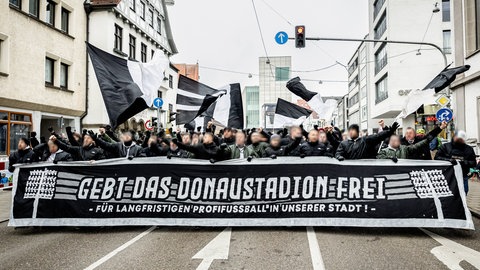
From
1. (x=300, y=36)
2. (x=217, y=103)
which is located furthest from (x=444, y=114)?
(x=217, y=103)

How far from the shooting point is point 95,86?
2223cm

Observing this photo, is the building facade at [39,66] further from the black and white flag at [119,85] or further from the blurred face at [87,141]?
the black and white flag at [119,85]

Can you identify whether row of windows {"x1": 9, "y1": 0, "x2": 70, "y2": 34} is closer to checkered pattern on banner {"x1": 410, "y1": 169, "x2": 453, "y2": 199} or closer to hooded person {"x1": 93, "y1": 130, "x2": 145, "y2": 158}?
hooded person {"x1": 93, "y1": 130, "x2": 145, "y2": 158}

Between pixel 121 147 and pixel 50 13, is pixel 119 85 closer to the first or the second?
pixel 121 147

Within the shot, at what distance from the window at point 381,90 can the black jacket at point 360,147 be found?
99.6 ft

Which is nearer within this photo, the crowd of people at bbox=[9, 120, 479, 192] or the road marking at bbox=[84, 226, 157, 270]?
the road marking at bbox=[84, 226, 157, 270]

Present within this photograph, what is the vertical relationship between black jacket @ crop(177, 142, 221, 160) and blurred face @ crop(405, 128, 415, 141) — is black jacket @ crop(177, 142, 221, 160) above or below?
below

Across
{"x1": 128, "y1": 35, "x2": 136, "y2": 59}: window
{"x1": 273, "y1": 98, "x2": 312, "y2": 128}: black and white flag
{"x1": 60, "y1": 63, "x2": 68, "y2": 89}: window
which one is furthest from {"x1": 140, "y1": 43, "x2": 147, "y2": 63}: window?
{"x1": 273, "y1": 98, "x2": 312, "y2": 128}: black and white flag

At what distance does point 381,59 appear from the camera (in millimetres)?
37188

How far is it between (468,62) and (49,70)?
65.8 ft

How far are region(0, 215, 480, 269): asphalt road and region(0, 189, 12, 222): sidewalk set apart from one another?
5.54 ft

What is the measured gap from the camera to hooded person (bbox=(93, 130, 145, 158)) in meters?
7.73

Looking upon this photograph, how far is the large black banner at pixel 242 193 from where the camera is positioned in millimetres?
6016

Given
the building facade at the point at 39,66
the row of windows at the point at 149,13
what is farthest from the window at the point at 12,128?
the row of windows at the point at 149,13
